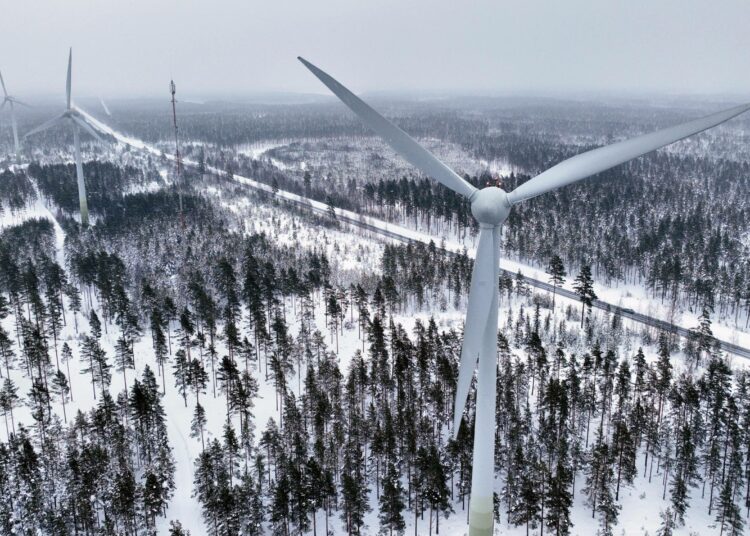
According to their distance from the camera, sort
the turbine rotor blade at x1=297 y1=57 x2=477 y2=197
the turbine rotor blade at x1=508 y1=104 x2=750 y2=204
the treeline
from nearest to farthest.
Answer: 1. the turbine rotor blade at x1=508 y1=104 x2=750 y2=204
2. the turbine rotor blade at x1=297 y1=57 x2=477 y2=197
3. the treeline

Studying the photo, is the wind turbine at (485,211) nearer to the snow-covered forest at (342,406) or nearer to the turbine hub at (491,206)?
the turbine hub at (491,206)

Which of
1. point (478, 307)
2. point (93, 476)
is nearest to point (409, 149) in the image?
point (478, 307)

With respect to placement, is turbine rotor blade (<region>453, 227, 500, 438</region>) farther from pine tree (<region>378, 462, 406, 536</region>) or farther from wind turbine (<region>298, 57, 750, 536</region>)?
pine tree (<region>378, 462, 406, 536</region>)

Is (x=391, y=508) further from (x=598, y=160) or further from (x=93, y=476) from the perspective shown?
(x=598, y=160)

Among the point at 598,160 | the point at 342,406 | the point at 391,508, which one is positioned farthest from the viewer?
the point at 342,406

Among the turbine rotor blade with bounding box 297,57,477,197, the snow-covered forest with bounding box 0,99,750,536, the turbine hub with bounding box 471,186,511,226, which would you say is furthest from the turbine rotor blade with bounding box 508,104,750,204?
the snow-covered forest with bounding box 0,99,750,536

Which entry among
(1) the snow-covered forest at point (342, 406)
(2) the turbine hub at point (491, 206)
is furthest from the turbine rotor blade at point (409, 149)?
(1) the snow-covered forest at point (342, 406)
